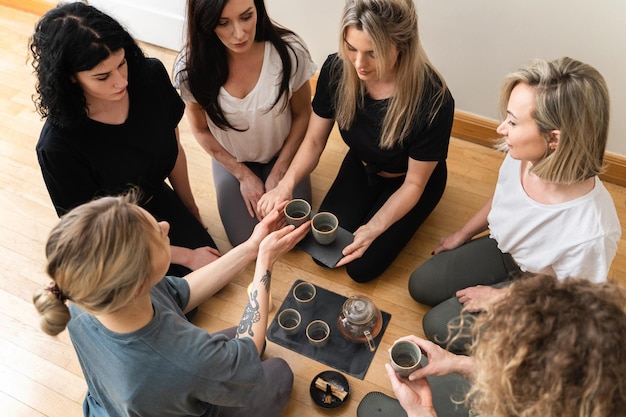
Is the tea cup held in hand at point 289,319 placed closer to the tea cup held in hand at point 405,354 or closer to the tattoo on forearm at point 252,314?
the tattoo on forearm at point 252,314

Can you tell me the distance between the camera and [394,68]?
6.63 ft

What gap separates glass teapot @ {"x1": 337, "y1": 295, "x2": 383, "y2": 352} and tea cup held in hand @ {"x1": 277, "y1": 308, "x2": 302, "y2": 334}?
18 centimetres

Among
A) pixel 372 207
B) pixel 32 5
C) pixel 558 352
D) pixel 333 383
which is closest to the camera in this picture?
pixel 558 352

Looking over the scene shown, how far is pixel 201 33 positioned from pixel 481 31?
1.36m

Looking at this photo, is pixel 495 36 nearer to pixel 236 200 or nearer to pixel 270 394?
pixel 236 200

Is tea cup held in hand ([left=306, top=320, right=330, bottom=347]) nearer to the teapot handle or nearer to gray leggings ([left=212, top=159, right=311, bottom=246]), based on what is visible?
the teapot handle

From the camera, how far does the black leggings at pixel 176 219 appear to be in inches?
95.9

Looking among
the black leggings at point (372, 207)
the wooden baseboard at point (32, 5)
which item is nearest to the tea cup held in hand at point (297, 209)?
the black leggings at point (372, 207)

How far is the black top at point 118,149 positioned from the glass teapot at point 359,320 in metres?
0.97

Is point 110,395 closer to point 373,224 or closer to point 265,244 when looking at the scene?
point 265,244

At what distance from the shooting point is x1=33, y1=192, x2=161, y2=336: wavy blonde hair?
1241mm

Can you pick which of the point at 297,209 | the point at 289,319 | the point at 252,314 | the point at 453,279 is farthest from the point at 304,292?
the point at 453,279

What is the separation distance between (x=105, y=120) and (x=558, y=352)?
5.57ft

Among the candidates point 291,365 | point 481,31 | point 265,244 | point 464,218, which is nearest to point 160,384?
point 265,244
